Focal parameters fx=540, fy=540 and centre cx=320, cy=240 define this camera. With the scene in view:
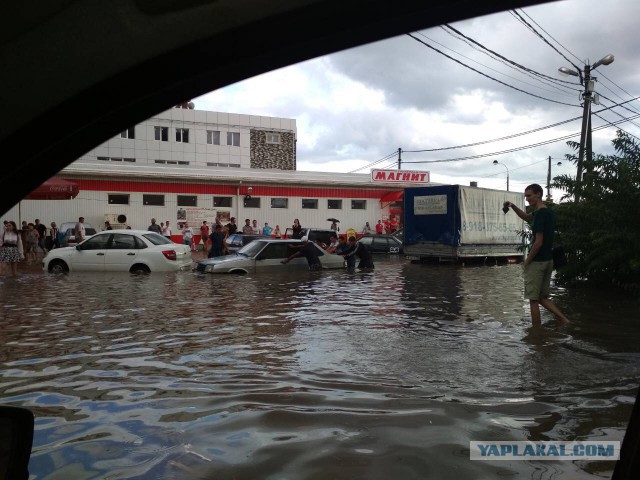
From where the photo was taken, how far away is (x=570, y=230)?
12.2 meters

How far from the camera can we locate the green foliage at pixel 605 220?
33.9 feet

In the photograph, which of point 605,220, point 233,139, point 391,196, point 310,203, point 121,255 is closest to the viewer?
point 605,220

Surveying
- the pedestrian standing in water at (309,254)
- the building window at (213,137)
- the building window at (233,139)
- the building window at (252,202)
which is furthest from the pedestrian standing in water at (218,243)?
the building window at (233,139)

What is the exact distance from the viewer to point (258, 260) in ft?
51.0

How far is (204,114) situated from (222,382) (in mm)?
42780

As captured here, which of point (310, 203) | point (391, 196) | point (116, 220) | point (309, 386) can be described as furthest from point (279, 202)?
point (309, 386)

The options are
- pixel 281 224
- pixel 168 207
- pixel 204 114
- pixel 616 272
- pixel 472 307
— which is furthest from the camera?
pixel 204 114

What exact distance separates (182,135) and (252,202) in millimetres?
15425

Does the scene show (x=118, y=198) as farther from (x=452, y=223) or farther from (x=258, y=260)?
(x=452, y=223)

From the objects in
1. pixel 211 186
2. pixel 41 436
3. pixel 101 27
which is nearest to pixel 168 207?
pixel 211 186

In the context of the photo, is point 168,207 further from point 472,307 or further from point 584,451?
point 584,451

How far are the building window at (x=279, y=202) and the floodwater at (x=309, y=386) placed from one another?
75.9 ft

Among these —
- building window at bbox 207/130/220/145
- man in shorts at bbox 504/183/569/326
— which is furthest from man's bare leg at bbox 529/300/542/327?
building window at bbox 207/130/220/145

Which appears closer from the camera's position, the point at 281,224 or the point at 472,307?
the point at 472,307
